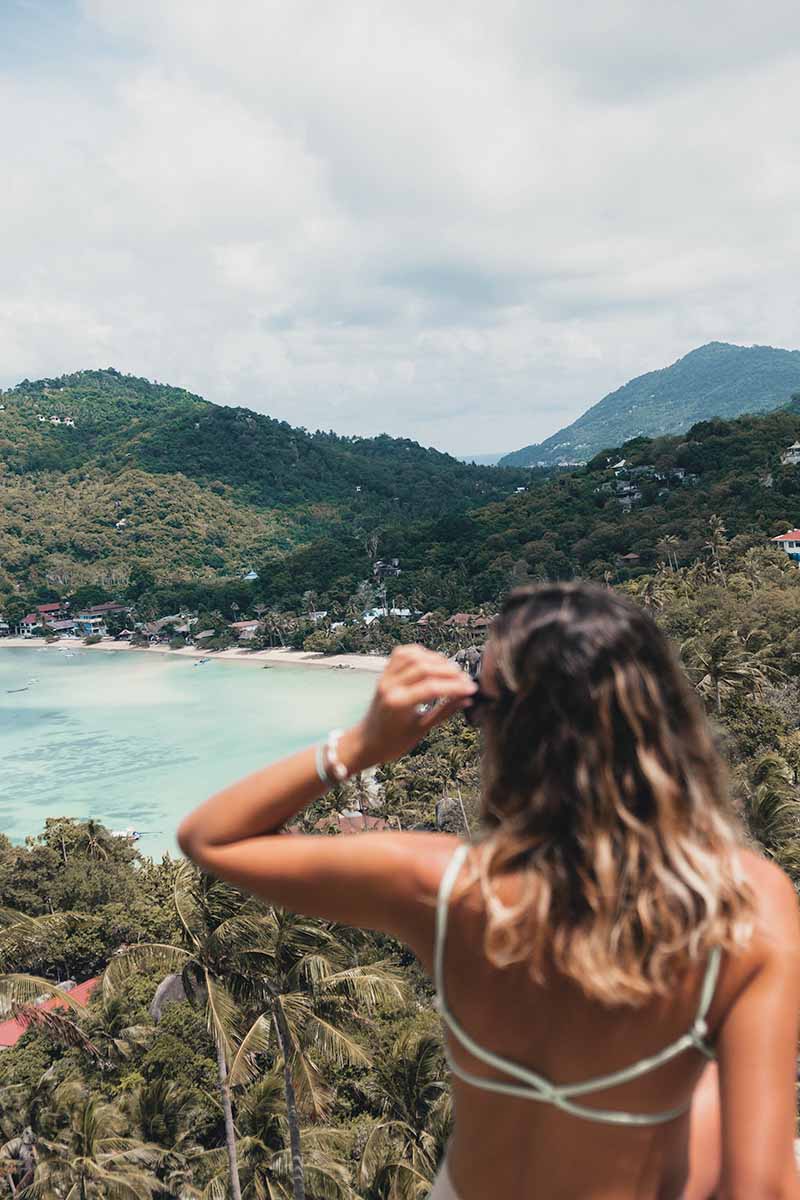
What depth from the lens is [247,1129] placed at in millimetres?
8703

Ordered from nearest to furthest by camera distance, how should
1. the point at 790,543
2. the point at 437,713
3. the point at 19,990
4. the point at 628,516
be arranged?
1. the point at 437,713
2. the point at 19,990
3. the point at 790,543
4. the point at 628,516

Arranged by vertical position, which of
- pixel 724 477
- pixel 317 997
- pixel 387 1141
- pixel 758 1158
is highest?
pixel 724 477

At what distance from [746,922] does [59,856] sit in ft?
63.6

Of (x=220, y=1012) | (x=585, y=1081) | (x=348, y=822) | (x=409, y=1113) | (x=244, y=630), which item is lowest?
(x=348, y=822)

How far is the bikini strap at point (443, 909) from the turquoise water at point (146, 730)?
27334 millimetres

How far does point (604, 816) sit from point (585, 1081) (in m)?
0.27

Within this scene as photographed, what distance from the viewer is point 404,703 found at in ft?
3.14

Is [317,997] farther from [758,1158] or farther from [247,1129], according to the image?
[758,1158]

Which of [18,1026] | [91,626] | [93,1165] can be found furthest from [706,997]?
[91,626]

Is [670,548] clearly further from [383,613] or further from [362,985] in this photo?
[362,985]

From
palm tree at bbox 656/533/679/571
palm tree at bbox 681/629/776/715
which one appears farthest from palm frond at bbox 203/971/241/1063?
palm tree at bbox 656/533/679/571

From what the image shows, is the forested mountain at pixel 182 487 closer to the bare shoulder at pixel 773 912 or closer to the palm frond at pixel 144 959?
the palm frond at pixel 144 959

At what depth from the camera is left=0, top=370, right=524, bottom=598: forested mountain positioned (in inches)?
3174

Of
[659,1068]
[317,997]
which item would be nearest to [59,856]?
[317,997]
